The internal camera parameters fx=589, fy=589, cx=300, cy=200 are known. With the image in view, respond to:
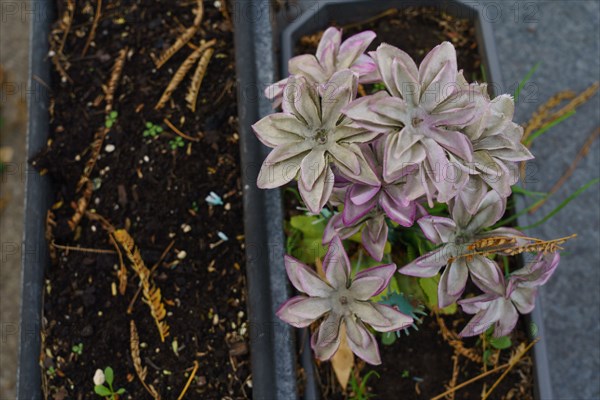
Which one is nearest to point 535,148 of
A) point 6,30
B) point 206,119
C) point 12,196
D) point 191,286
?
point 206,119

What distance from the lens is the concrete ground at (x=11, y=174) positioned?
1768 millimetres

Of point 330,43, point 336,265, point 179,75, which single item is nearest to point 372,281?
point 336,265

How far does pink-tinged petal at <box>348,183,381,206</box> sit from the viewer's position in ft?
2.61

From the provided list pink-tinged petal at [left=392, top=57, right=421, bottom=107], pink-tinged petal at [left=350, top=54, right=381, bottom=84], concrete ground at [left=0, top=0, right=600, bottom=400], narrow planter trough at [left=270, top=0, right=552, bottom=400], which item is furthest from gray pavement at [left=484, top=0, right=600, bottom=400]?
pink-tinged petal at [left=392, top=57, right=421, bottom=107]

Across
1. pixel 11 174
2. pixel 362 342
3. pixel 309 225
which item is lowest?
pixel 362 342

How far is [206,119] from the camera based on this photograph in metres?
1.32

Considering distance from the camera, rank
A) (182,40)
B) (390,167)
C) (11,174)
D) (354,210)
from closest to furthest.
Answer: (390,167)
(354,210)
(182,40)
(11,174)

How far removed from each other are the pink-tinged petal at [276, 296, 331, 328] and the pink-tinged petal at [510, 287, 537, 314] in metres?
0.31

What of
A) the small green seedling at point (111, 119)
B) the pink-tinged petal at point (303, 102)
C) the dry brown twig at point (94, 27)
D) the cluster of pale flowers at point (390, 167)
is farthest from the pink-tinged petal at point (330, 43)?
the dry brown twig at point (94, 27)

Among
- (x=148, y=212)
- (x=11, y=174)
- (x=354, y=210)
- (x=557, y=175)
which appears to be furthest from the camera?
(x=11, y=174)

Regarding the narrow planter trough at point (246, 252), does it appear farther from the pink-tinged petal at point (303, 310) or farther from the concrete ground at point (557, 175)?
the concrete ground at point (557, 175)

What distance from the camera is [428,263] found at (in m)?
0.84

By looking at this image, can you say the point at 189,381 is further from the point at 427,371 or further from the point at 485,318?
the point at 485,318

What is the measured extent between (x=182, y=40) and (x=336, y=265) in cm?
77
